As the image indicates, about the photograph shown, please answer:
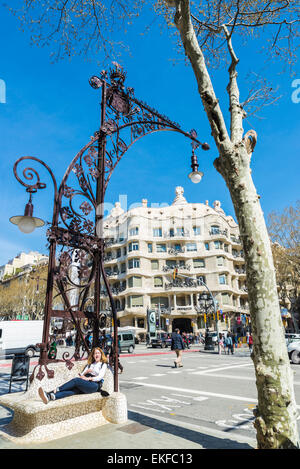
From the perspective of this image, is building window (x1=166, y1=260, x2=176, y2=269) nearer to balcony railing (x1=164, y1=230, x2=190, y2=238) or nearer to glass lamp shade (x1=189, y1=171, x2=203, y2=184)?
balcony railing (x1=164, y1=230, x2=190, y2=238)

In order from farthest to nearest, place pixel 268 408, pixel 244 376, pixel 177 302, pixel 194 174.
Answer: pixel 177 302
pixel 244 376
pixel 194 174
pixel 268 408

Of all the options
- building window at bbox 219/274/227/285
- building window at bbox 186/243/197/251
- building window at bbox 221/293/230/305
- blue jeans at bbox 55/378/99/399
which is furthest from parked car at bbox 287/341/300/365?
building window at bbox 186/243/197/251

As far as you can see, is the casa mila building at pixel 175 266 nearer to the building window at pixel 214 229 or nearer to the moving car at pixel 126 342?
the building window at pixel 214 229

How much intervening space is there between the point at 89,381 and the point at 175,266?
3942 cm

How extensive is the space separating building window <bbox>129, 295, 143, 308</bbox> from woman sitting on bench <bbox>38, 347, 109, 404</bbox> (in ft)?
122

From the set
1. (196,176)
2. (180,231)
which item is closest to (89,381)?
(196,176)

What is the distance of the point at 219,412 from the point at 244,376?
16.4 feet

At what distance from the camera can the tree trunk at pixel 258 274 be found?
111 inches

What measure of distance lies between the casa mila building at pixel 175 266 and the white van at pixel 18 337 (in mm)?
17841

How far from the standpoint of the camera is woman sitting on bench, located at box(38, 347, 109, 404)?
4.04m

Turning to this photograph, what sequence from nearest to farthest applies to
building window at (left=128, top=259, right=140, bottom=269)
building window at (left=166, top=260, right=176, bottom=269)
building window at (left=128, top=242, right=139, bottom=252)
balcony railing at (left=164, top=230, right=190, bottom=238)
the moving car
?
Result: the moving car, building window at (left=128, top=259, right=140, bottom=269), building window at (left=128, top=242, right=139, bottom=252), building window at (left=166, top=260, right=176, bottom=269), balcony railing at (left=164, top=230, right=190, bottom=238)

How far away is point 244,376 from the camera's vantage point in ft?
32.8
